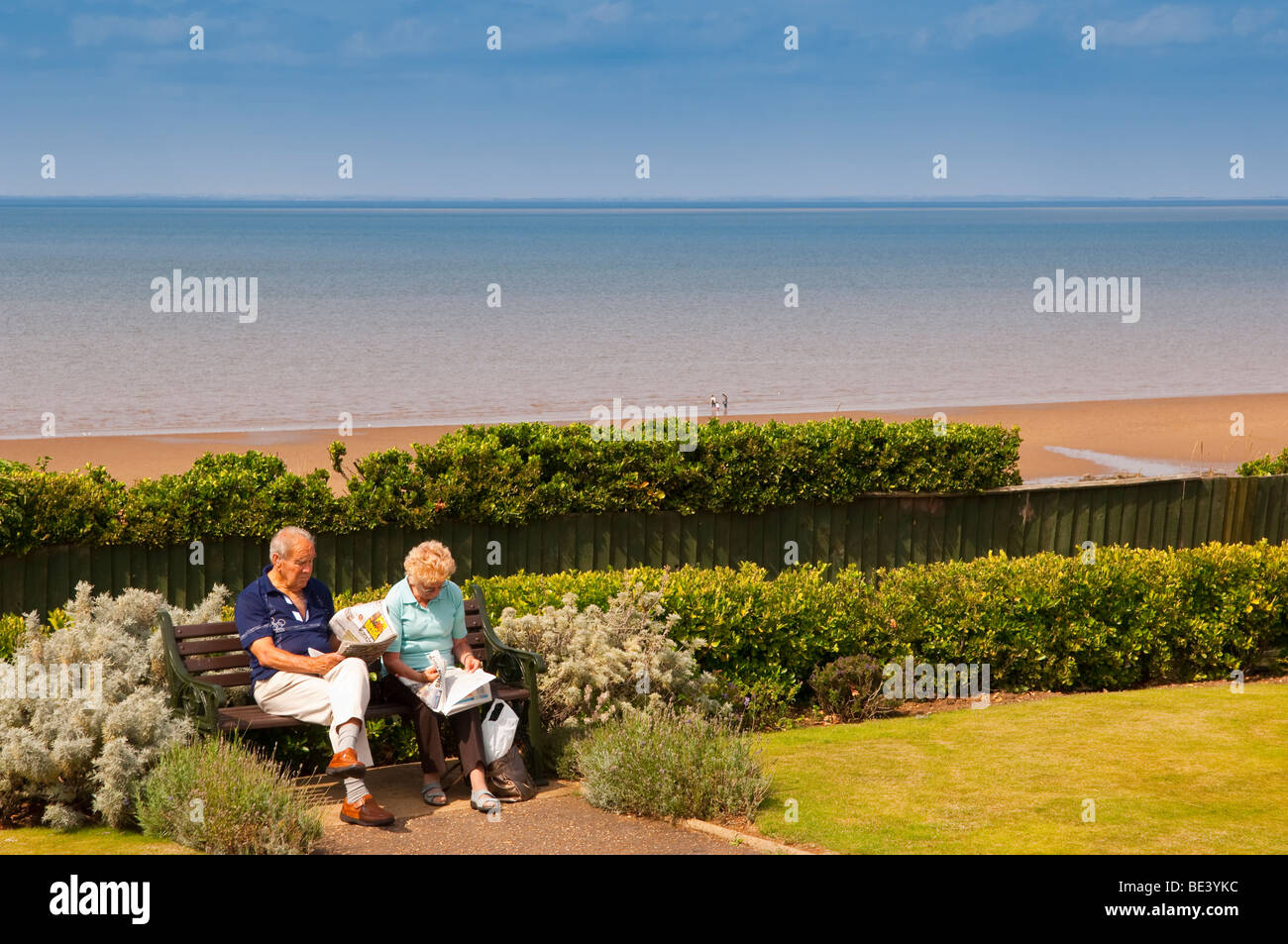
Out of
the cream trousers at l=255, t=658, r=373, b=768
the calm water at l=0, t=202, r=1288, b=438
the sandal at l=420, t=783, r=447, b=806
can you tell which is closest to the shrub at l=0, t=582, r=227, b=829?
the cream trousers at l=255, t=658, r=373, b=768

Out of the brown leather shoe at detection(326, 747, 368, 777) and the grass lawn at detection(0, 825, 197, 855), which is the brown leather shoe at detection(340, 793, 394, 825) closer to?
the brown leather shoe at detection(326, 747, 368, 777)

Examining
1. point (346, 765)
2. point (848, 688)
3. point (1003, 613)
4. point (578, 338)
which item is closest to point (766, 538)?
point (1003, 613)

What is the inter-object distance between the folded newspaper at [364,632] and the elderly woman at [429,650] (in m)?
0.12

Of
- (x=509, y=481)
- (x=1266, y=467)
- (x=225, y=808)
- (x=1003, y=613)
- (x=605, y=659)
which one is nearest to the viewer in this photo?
(x=225, y=808)

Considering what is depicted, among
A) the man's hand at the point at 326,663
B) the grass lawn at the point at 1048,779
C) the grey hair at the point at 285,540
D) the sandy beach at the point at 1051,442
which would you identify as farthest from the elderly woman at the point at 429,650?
the sandy beach at the point at 1051,442

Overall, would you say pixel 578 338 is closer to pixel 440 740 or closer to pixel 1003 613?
pixel 1003 613

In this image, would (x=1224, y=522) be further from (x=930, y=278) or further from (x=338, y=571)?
(x=930, y=278)

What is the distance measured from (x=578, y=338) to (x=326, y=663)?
44.6m

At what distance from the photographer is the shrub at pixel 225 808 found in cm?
673

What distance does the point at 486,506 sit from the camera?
1223 centimetres

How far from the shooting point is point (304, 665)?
7.87 m

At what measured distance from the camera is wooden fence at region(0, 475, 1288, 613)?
11250 millimetres

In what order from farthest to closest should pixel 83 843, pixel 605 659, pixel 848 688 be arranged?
pixel 848 688 < pixel 605 659 < pixel 83 843

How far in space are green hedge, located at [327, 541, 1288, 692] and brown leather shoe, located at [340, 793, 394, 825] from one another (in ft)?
7.98
